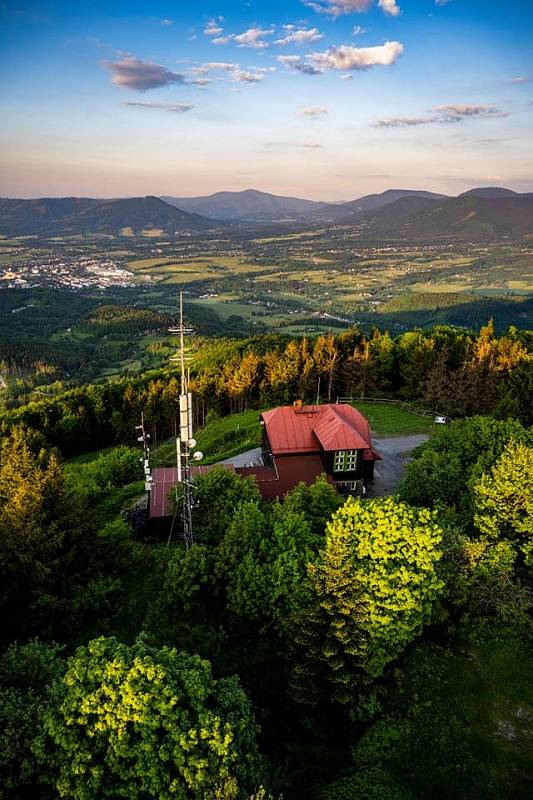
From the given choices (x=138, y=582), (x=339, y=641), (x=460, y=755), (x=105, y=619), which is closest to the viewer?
(x=460, y=755)

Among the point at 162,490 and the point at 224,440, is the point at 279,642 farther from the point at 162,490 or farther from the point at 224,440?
the point at 224,440

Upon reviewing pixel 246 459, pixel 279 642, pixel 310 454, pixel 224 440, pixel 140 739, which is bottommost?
pixel 224 440

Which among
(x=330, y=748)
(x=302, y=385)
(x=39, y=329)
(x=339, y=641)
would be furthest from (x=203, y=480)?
(x=39, y=329)

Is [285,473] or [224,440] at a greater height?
[285,473]

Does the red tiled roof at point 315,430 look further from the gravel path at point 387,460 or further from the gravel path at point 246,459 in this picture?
the gravel path at point 246,459

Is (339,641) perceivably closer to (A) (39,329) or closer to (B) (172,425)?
(B) (172,425)

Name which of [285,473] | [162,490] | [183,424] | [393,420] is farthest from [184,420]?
[393,420]
